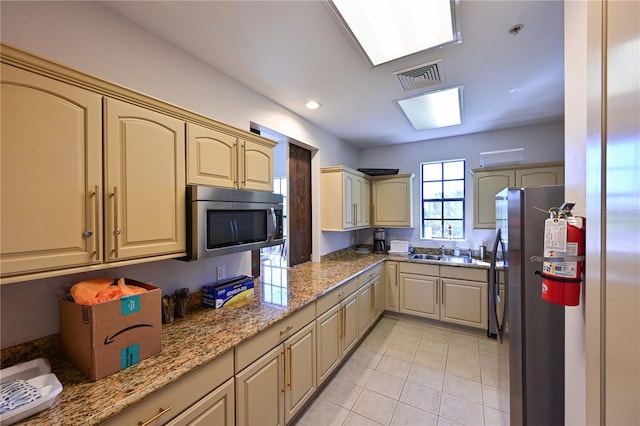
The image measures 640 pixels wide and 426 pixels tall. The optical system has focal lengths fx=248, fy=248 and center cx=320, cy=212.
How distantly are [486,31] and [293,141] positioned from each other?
1905 millimetres

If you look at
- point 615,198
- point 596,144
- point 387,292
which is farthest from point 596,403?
point 387,292

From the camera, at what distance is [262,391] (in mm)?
1474

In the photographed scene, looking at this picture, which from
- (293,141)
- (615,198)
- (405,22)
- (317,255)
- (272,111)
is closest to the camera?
(615,198)

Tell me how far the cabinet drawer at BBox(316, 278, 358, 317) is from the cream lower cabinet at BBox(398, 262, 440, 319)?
1082mm

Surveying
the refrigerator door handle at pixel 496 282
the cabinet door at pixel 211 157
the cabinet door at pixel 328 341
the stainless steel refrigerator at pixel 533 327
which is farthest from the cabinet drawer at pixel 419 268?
the cabinet door at pixel 211 157

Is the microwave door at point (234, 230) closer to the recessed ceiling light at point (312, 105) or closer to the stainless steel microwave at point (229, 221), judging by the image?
the stainless steel microwave at point (229, 221)

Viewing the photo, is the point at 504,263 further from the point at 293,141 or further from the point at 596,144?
the point at 293,141

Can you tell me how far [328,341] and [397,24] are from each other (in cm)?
235

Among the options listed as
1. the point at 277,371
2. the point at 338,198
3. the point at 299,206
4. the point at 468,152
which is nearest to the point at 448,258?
the point at 468,152

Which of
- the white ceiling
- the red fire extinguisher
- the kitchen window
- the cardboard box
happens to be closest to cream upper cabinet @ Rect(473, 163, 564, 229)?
the kitchen window

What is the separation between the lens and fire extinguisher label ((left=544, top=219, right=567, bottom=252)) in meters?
0.83

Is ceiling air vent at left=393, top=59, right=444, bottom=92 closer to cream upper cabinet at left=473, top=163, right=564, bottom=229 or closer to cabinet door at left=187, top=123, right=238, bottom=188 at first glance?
cabinet door at left=187, top=123, right=238, bottom=188

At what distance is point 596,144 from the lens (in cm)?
63

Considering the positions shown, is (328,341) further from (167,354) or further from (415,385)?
(167,354)
